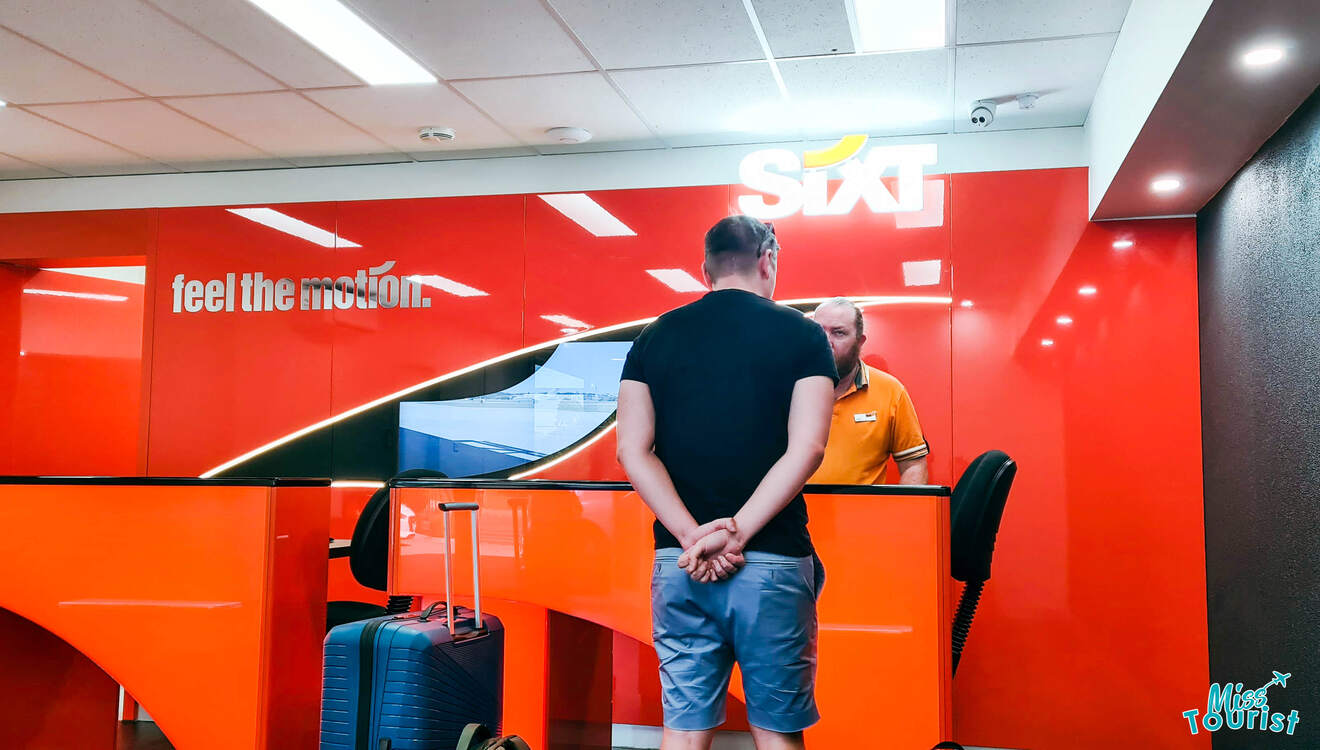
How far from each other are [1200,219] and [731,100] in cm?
202

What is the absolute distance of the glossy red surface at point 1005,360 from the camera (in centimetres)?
399

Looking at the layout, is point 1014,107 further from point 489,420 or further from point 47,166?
point 47,166

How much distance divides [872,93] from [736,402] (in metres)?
2.63

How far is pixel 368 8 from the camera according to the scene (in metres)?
3.35

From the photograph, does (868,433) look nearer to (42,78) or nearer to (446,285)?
(446,285)

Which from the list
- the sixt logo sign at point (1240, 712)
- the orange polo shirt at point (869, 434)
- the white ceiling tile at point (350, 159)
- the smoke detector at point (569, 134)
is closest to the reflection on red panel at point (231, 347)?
the white ceiling tile at point (350, 159)

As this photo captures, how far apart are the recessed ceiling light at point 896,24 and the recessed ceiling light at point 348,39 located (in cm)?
174

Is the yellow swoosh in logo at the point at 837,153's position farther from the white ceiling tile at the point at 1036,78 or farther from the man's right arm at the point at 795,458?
the man's right arm at the point at 795,458

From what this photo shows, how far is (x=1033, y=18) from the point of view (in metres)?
3.34

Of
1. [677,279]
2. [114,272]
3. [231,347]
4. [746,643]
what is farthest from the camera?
[114,272]

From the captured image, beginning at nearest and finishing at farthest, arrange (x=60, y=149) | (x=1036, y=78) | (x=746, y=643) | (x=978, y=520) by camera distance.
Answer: (x=746, y=643) → (x=978, y=520) → (x=1036, y=78) → (x=60, y=149)

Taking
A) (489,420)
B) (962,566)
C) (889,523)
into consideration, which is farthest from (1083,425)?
(489,420)

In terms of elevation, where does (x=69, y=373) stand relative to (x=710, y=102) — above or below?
below

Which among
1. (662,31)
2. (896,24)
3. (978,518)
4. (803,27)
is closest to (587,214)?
(662,31)
